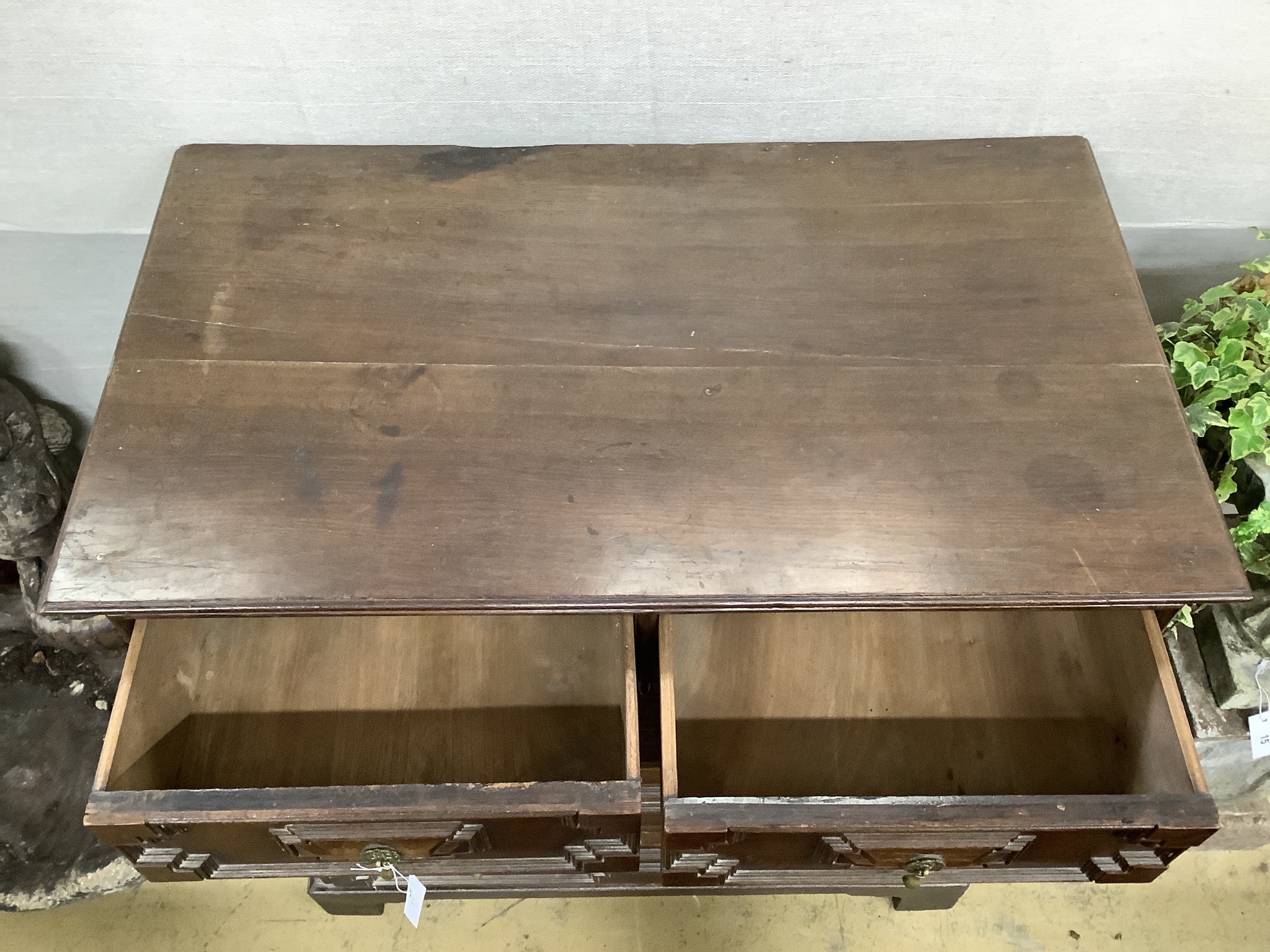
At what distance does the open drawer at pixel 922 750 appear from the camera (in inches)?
26.7

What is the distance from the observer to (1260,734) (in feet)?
3.26

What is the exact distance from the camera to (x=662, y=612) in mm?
645

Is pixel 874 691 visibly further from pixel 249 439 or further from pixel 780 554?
pixel 249 439

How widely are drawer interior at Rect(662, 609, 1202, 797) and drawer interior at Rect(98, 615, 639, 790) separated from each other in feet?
0.35

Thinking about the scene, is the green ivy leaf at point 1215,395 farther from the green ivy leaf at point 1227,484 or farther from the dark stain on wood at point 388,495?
the dark stain on wood at point 388,495

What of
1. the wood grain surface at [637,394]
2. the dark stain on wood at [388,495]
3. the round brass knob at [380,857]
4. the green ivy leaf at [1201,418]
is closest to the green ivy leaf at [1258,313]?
the green ivy leaf at [1201,418]

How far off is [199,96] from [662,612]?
2.45ft

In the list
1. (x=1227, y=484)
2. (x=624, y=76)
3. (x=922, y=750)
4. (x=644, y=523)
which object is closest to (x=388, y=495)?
(x=644, y=523)

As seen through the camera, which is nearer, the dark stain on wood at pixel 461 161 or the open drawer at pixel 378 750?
the open drawer at pixel 378 750

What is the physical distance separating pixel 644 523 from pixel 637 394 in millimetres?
126

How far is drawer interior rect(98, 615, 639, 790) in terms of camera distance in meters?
0.87

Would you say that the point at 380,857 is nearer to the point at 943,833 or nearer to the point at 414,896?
the point at 414,896

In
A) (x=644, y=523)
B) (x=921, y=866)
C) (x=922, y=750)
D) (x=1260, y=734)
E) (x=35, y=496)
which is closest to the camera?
(x=644, y=523)

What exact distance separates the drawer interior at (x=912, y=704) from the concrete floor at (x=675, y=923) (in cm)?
45
